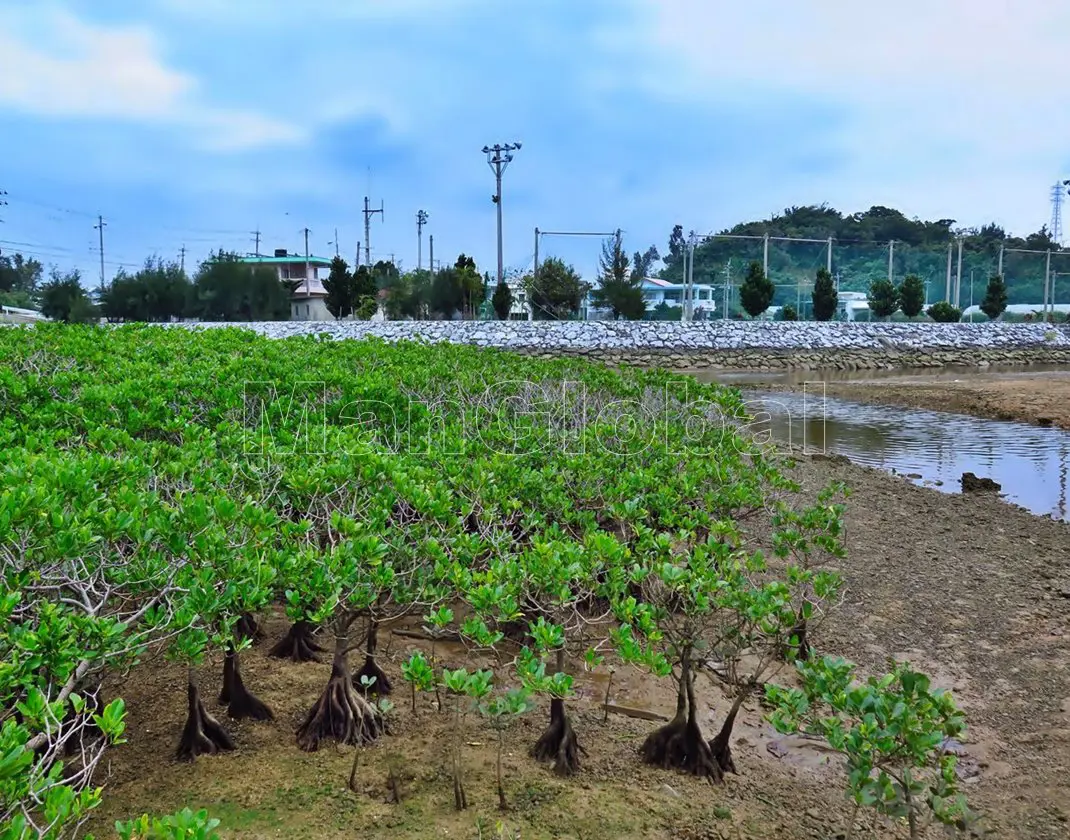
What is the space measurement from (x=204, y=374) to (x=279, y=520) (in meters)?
3.13

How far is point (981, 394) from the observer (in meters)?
18.3

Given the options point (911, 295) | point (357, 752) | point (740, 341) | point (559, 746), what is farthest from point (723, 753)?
point (911, 295)

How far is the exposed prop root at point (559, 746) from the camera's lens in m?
2.75

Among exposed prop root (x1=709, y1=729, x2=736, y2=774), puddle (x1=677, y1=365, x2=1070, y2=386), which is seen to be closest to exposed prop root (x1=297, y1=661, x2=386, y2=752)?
exposed prop root (x1=709, y1=729, x2=736, y2=774)

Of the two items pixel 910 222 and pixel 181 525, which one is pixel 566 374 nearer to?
pixel 181 525

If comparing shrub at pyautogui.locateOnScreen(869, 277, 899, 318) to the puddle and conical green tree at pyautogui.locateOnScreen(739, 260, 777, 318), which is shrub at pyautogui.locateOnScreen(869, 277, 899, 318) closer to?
conical green tree at pyautogui.locateOnScreen(739, 260, 777, 318)

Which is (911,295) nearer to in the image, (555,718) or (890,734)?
(555,718)

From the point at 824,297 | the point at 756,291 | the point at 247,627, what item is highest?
the point at 756,291

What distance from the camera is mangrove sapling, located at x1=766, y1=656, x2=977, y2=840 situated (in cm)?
213

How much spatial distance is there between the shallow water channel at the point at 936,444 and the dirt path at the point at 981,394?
31.3 inches

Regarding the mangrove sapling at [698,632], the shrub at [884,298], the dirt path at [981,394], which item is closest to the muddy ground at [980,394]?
the dirt path at [981,394]

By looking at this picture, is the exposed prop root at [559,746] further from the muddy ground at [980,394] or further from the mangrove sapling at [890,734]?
the muddy ground at [980,394]

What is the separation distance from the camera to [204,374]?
5863mm

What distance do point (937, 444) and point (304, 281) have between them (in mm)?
43187
